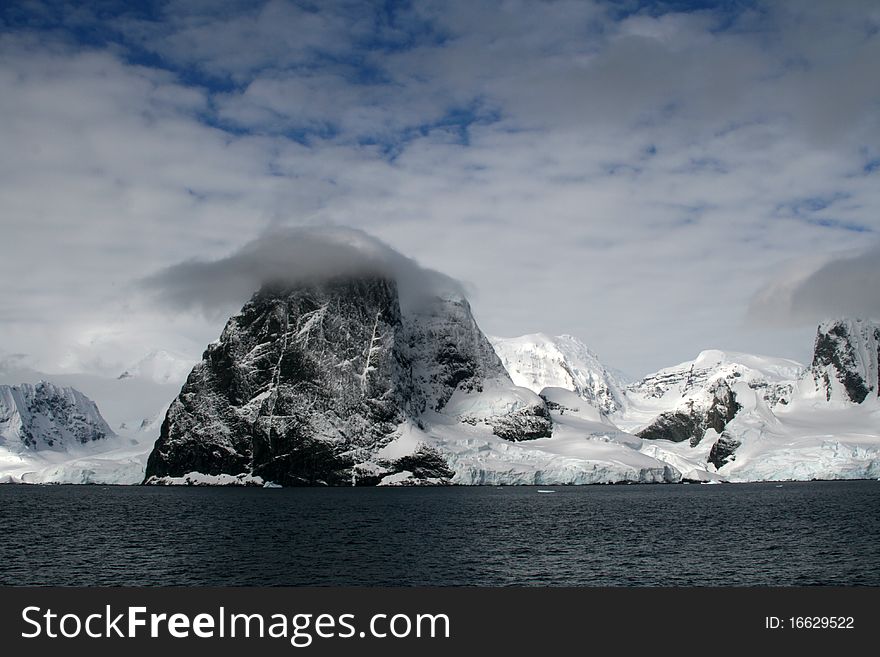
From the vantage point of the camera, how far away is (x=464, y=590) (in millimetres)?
60625

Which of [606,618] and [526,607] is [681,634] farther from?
[526,607]

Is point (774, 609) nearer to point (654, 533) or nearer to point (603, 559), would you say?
point (603, 559)

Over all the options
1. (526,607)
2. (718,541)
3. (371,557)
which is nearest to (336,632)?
(526,607)

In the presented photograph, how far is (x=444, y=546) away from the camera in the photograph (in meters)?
89.6

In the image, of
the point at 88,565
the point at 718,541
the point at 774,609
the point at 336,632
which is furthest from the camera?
the point at 718,541

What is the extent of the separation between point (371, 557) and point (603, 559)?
22598 millimetres

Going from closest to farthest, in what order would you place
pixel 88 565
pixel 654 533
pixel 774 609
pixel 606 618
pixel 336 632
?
pixel 336 632
pixel 606 618
pixel 774 609
pixel 88 565
pixel 654 533

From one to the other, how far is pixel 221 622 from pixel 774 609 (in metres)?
33.6

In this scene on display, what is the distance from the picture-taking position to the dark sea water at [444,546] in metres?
68.6

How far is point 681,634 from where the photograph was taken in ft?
148

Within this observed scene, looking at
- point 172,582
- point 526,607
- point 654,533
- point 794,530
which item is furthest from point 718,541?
point 172,582

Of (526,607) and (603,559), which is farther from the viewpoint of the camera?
(603,559)

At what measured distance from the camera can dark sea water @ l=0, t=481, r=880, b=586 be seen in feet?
225

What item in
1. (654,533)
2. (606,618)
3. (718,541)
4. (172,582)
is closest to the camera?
(606,618)
